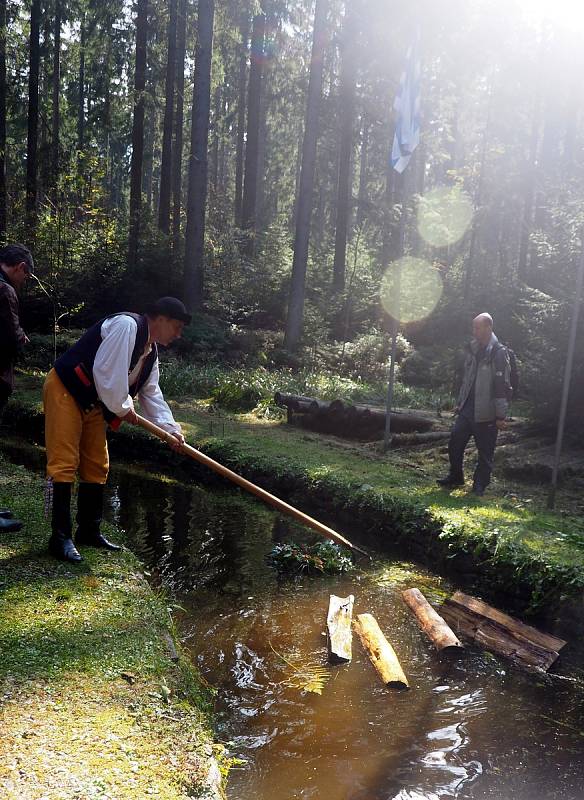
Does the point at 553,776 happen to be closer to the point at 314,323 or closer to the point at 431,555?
the point at 431,555

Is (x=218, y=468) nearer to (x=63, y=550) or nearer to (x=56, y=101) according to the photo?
(x=63, y=550)

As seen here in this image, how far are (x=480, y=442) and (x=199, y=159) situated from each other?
14.3 m

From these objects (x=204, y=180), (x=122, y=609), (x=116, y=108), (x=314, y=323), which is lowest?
(x=122, y=609)

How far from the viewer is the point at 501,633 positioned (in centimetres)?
542

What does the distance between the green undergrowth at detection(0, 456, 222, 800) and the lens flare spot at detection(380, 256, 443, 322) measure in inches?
838

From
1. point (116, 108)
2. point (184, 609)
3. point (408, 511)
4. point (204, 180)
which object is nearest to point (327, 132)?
point (116, 108)

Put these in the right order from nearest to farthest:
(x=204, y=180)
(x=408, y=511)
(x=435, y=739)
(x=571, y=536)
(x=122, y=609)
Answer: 1. (x=435, y=739)
2. (x=122, y=609)
3. (x=571, y=536)
4. (x=408, y=511)
5. (x=204, y=180)

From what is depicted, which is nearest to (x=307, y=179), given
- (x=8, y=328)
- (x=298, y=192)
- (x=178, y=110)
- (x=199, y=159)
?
(x=199, y=159)

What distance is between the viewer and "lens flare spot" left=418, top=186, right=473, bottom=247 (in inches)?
1070

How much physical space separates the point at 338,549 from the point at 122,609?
2889 millimetres

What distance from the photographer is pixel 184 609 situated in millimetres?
5609

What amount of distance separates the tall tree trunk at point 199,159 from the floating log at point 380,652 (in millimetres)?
16559

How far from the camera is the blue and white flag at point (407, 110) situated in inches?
412

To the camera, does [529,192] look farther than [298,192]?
Yes
